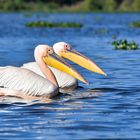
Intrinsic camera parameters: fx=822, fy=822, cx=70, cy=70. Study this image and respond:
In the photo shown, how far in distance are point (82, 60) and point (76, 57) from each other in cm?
16

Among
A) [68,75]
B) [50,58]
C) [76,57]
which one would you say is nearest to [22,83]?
[50,58]

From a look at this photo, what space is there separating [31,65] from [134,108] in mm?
3370

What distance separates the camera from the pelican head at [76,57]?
44.8 feet

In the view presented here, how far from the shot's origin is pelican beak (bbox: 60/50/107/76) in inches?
537

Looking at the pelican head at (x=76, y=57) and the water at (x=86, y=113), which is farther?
the pelican head at (x=76, y=57)

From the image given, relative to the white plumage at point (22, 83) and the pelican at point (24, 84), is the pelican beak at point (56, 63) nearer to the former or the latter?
the pelican at point (24, 84)

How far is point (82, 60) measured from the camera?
45.0 feet

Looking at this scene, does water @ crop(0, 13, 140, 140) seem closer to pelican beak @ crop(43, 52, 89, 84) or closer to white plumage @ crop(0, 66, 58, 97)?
white plumage @ crop(0, 66, 58, 97)

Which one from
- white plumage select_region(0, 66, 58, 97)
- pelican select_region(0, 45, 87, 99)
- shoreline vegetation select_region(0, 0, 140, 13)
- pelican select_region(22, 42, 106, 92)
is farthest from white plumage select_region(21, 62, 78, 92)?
shoreline vegetation select_region(0, 0, 140, 13)

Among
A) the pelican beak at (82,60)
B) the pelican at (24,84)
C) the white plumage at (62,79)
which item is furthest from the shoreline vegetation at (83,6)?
the pelican at (24,84)

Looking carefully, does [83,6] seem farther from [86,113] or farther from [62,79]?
[86,113]

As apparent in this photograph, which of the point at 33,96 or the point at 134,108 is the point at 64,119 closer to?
the point at 134,108

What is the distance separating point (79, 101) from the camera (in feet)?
Result: 39.1

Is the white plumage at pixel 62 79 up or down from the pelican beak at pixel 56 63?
down
